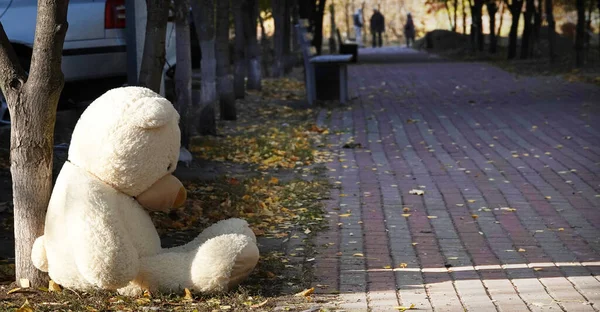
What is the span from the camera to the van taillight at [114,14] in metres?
11.0

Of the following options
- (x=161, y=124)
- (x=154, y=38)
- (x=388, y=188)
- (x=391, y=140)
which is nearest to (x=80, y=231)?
(x=161, y=124)

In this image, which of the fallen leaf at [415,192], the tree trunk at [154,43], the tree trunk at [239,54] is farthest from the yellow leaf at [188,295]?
the tree trunk at [239,54]

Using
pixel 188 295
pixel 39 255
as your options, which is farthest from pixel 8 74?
pixel 188 295

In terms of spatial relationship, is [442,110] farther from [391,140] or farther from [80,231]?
[80,231]

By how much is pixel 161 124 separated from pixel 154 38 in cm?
375

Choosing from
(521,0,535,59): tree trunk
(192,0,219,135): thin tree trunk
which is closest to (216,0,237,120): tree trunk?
(192,0,219,135): thin tree trunk

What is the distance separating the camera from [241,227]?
598 centimetres

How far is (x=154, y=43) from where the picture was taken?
9086 mm

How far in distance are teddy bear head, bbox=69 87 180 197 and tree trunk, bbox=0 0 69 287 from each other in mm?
316

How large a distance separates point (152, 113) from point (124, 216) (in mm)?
567

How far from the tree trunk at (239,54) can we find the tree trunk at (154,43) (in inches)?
374

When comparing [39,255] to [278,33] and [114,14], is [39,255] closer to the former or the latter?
[114,14]

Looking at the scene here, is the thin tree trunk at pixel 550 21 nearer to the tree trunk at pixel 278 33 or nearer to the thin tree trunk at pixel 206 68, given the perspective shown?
the tree trunk at pixel 278 33

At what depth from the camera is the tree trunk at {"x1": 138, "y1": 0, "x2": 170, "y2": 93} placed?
9031 millimetres
